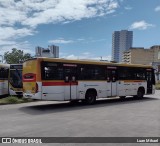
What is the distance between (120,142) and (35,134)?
2.77 m

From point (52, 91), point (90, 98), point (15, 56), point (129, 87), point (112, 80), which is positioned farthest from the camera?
point (15, 56)

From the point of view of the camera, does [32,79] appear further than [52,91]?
No

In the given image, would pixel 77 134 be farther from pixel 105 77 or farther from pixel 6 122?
pixel 105 77

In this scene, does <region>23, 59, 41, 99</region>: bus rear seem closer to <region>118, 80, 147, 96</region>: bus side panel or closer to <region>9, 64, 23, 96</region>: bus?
<region>9, 64, 23, 96</region>: bus

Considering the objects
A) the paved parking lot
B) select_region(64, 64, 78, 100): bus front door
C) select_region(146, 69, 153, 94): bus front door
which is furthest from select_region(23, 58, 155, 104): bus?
the paved parking lot

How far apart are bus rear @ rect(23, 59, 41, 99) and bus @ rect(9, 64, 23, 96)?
21.7 ft

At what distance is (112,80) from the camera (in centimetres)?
2102

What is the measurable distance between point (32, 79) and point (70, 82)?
2.42m

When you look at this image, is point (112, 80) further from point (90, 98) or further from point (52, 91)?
point (52, 91)

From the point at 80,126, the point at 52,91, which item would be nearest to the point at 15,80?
the point at 52,91

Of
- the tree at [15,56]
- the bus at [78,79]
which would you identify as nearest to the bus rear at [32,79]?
the bus at [78,79]

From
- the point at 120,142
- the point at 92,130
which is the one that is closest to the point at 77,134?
the point at 92,130

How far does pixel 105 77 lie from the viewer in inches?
804

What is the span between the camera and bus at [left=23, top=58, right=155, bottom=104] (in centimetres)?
1662
